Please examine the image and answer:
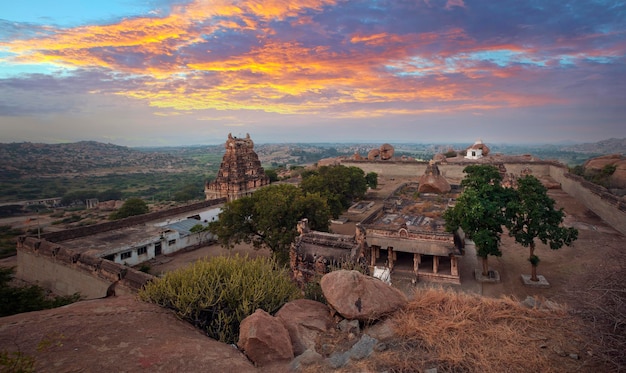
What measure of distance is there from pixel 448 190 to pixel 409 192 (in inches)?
151

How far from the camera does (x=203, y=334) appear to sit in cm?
739

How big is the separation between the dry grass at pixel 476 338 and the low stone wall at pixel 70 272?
11.9 m

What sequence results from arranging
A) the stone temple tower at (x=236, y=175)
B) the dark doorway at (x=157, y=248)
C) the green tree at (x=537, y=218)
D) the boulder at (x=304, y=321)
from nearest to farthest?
the boulder at (x=304, y=321) < the green tree at (x=537, y=218) < the dark doorway at (x=157, y=248) < the stone temple tower at (x=236, y=175)

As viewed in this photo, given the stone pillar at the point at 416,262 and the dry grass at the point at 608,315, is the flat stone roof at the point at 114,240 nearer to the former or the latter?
the stone pillar at the point at 416,262

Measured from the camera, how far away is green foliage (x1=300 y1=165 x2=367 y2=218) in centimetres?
2873

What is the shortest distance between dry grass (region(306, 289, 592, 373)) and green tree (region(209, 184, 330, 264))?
1293cm

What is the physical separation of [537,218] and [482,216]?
2835mm

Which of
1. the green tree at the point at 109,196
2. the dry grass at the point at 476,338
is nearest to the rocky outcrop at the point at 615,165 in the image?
the dry grass at the point at 476,338

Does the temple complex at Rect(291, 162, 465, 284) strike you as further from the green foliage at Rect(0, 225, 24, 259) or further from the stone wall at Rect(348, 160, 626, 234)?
the green foliage at Rect(0, 225, 24, 259)

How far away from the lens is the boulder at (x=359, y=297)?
7.48 metres

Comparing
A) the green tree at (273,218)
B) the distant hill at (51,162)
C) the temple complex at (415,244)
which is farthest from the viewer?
the distant hill at (51,162)

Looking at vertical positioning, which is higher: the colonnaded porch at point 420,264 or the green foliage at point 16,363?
the green foliage at point 16,363

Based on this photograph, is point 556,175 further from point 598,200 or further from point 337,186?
point 337,186

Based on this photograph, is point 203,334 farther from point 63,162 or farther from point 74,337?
point 63,162
